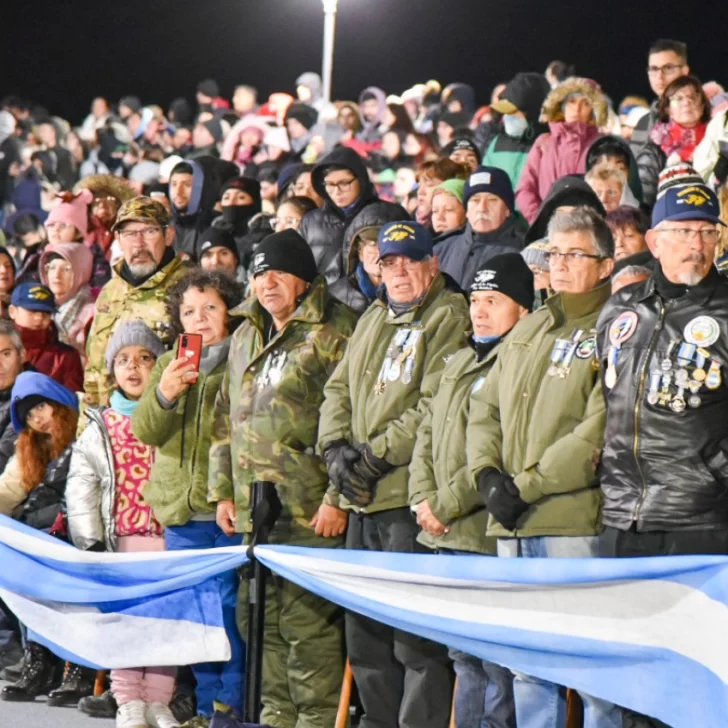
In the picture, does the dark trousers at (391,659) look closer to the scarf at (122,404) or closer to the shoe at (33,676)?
the scarf at (122,404)

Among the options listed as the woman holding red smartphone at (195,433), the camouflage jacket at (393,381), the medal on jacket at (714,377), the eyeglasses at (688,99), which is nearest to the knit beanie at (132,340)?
the woman holding red smartphone at (195,433)

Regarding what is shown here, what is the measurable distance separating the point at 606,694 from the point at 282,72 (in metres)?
25.1

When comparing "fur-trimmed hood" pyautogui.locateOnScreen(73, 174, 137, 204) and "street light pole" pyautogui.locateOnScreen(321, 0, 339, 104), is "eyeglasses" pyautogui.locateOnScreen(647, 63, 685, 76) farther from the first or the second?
"street light pole" pyautogui.locateOnScreen(321, 0, 339, 104)

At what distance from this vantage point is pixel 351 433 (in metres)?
A: 6.96

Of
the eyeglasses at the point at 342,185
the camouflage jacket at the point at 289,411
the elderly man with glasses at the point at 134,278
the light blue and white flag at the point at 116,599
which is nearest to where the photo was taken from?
the light blue and white flag at the point at 116,599

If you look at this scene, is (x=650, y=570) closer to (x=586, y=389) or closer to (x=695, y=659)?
(x=695, y=659)

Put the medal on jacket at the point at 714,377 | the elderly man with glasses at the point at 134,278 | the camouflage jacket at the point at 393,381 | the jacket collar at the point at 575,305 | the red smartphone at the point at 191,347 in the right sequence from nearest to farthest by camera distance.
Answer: the medal on jacket at the point at 714,377
the jacket collar at the point at 575,305
the camouflage jacket at the point at 393,381
the red smartphone at the point at 191,347
the elderly man with glasses at the point at 134,278

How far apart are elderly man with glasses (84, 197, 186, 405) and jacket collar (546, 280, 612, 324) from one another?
3.48 metres

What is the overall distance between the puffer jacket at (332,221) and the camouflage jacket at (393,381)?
2.44 meters

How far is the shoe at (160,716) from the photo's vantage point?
7402 mm

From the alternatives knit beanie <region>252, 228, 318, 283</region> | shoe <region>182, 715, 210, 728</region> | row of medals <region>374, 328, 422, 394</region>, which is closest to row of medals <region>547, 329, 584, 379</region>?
row of medals <region>374, 328, 422, 394</region>

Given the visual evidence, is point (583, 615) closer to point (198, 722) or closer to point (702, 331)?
point (702, 331)

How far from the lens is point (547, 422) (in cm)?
592

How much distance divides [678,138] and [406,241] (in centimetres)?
360
